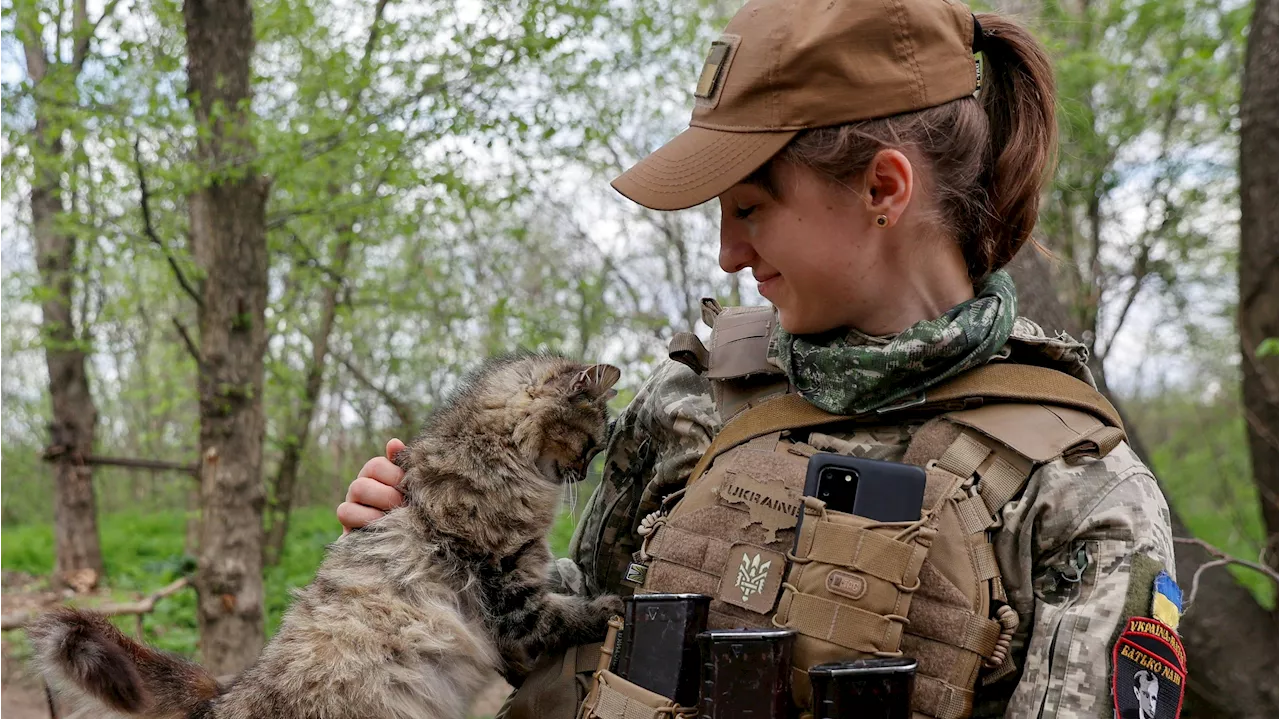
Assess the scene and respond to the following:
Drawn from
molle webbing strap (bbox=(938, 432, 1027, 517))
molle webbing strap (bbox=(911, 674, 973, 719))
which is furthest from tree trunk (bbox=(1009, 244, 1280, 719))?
molle webbing strap (bbox=(911, 674, 973, 719))

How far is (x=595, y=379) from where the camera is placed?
3490mm

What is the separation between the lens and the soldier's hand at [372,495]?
113 inches

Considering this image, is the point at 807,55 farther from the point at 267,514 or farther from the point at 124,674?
the point at 267,514

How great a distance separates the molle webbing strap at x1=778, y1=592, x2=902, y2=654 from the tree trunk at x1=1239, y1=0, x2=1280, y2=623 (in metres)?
4.89

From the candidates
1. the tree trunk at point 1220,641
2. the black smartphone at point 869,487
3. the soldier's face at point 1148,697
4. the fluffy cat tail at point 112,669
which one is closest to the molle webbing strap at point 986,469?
the black smartphone at point 869,487

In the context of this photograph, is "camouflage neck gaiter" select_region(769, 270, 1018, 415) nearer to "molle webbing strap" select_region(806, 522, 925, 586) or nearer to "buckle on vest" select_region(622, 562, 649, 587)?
"molle webbing strap" select_region(806, 522, 925, 586)

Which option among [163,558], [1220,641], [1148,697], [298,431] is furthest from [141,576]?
[1148,697]

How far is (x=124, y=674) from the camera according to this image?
8.81 ft

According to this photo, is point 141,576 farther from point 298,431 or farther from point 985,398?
point 985,398

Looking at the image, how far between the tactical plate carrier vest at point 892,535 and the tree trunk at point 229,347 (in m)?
4.64

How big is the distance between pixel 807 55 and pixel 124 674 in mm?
2453

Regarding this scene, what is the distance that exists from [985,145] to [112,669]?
2.66 meters

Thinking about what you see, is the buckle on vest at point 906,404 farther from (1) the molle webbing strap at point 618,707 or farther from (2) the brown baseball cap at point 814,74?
(1) the molle webbing strap at point 618,707

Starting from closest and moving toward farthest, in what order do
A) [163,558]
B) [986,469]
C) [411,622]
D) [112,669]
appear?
[986,469] < [112,669] < [411,622] < [163,558]
